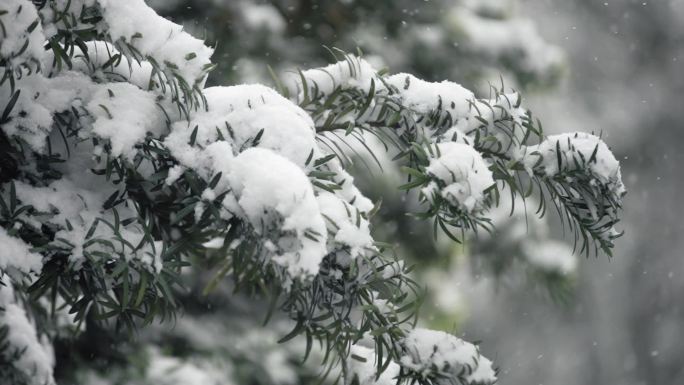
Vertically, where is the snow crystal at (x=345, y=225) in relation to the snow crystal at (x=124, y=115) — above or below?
above

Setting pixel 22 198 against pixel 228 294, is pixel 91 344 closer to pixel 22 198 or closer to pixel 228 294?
pixel 228 294

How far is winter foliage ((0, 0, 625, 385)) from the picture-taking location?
0.65 m

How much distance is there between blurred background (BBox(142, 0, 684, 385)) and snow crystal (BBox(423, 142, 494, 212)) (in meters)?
0.18

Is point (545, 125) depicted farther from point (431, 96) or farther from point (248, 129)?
point (248, 129)

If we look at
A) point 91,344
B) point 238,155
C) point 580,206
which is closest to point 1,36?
point 238,155

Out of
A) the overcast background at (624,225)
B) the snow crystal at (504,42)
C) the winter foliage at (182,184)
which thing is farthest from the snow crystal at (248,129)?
the overcast background at (624,225)

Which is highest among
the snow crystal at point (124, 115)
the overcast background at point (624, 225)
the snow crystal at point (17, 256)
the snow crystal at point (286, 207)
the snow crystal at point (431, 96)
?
the overcast background at point (624, 225)

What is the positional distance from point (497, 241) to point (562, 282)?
0.28m

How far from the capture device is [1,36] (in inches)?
24.3

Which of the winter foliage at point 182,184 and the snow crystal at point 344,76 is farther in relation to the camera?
the snow crystal at point 344,76

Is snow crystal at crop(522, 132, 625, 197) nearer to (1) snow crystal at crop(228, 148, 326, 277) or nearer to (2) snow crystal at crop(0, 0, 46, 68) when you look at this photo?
(1) snow crystal at crop(228, 148, 326, 277)

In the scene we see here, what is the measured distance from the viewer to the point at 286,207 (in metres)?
0.59

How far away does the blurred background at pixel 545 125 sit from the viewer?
2396mm

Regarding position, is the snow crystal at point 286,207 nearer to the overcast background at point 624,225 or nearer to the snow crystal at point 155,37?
the snow crystal at point 155,37
